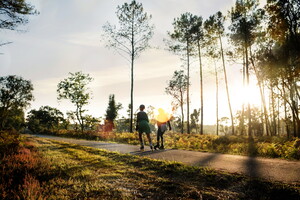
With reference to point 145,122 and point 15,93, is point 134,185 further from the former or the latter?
point 15,93

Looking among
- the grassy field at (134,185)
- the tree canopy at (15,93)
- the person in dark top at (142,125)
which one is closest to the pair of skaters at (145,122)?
the person in dark top at (142,125)

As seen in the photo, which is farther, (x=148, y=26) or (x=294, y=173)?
(x=148, y=26)

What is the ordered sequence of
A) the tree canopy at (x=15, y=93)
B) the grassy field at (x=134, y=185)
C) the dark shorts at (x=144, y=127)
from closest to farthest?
the grassy field at (x=134, y=185), the dark shorts at (x=144, y=127), the tree canopy at (x=15, y=93)

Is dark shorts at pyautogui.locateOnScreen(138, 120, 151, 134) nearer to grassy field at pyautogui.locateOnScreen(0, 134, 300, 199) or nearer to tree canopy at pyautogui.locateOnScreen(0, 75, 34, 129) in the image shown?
grassy field at pyautogui.locateOnScreen(0, 134, 300, 199)

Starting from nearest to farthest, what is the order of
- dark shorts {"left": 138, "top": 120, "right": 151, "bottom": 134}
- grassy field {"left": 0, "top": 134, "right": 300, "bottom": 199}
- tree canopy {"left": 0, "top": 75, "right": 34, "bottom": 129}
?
grassy field {"left": 0, "top": 134, "right": 300, "bottom": 199} < dark shorts {"left": 138, "top": 120, "right": 151, "bottom": 134} < tree canopy {"left": 0, "top": 75, "right": 34, "bottom": 129}

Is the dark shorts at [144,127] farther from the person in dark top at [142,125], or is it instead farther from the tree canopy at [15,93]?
the tree canopy at [15,93]

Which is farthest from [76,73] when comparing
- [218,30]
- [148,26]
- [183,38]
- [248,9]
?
[248,9]

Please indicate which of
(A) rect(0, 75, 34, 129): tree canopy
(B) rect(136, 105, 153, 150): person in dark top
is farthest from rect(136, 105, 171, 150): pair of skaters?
(A) rect(0, 75, 34, 129): tree canopy

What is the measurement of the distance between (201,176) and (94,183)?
8.29 feet

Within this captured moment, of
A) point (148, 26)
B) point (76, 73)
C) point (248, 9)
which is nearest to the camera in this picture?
point (248, 9)

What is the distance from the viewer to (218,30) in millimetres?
26688

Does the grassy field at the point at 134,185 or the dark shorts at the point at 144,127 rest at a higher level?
the dark shorts at the point at 144,127

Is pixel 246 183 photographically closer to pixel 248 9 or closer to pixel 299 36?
pixel 299 36

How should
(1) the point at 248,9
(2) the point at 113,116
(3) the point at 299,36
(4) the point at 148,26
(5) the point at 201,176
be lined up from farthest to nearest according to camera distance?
(2) the point at 113,116 → (4) the point at 148,26 → (1) the point at 248,9 → (3) the point at 299,36 → (5) the point at 201,176
